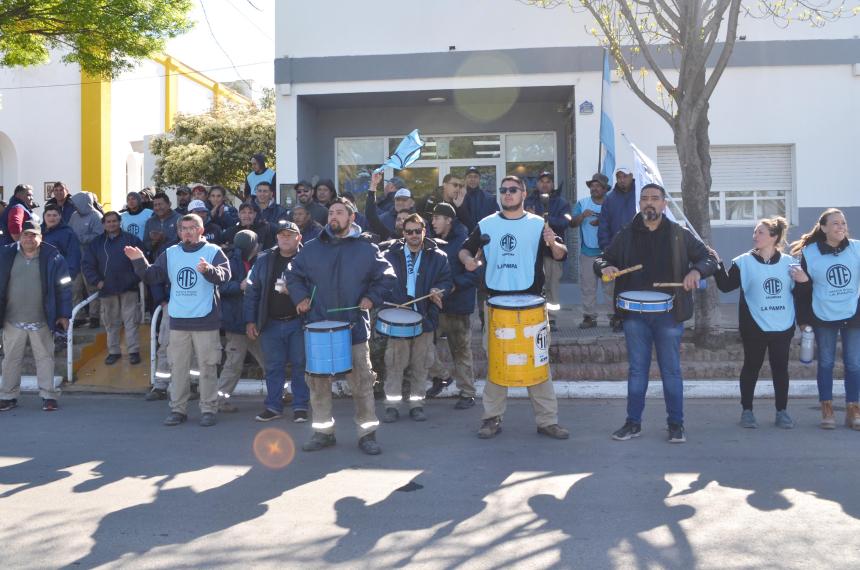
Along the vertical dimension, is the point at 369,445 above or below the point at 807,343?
below

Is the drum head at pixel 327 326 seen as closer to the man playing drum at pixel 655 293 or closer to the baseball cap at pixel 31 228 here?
the man playing drum at pixel 655 293

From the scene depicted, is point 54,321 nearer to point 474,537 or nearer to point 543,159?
point 474,537

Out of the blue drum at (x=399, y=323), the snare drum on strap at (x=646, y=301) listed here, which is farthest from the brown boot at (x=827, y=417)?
the blue drum at (x=399, y=323)

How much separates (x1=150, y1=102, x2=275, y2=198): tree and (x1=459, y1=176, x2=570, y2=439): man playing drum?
76.5ft

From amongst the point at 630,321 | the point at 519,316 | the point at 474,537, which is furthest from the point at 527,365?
the point at 474,537

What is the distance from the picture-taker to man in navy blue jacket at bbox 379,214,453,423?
8430 mm

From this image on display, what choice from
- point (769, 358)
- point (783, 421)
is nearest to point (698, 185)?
point (769, 358)

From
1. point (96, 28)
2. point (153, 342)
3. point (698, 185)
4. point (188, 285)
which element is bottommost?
point (153, 342)

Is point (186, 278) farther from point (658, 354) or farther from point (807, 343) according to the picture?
point (807, 343)

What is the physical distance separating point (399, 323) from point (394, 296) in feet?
1.72

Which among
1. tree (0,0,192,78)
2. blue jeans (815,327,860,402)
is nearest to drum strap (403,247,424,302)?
blue jeans (815,327,860,402)

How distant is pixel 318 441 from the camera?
7.27 metres

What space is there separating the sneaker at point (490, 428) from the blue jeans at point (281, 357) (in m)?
1.96

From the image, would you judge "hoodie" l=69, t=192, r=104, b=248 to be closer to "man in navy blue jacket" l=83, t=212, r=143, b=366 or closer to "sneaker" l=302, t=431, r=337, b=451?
"man in navy blue jacket" l=83, t=212, r=143, b=366
